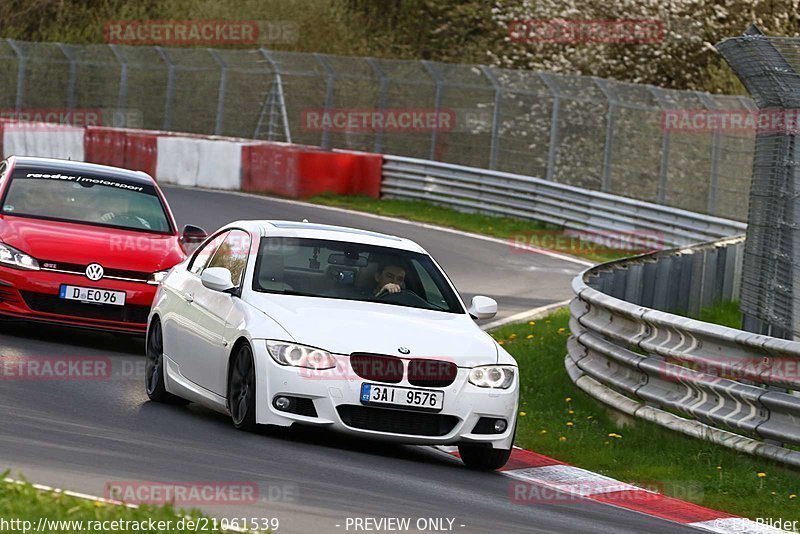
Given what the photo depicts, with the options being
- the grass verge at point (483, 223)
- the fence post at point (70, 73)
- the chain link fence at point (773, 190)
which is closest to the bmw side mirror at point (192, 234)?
the chain link fence at point (773, 190)

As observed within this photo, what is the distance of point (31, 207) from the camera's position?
46.8ft

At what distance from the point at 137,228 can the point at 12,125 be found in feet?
67.7

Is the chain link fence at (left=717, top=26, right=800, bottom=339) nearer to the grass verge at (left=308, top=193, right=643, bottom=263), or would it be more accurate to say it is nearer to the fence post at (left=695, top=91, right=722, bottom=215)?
the grass verge at (left=308, top=193, right=643, bottom=263)

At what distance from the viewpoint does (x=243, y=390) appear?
32.4ft

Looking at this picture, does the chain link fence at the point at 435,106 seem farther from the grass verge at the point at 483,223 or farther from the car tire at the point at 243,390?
the car tire at the point at 243,390

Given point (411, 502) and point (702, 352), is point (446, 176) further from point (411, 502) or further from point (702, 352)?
point (411, 502)

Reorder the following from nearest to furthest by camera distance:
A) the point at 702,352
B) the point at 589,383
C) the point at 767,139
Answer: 1. the point at 702,352
2. the point at 767,139
3. the point at 589,383

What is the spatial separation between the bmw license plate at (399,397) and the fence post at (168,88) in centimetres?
3011

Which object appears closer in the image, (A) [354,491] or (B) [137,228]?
(A) [354,491]

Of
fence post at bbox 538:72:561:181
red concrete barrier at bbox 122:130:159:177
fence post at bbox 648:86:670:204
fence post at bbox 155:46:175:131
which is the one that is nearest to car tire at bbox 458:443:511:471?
fence post at bbox 648:86:670:204

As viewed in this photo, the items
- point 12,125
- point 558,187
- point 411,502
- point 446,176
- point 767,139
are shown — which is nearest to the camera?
point 411,502

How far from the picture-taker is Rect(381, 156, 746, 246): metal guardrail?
85.3 feet

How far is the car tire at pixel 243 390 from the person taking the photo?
970 cm

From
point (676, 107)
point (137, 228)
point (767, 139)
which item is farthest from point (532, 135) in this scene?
point (767, 139)
